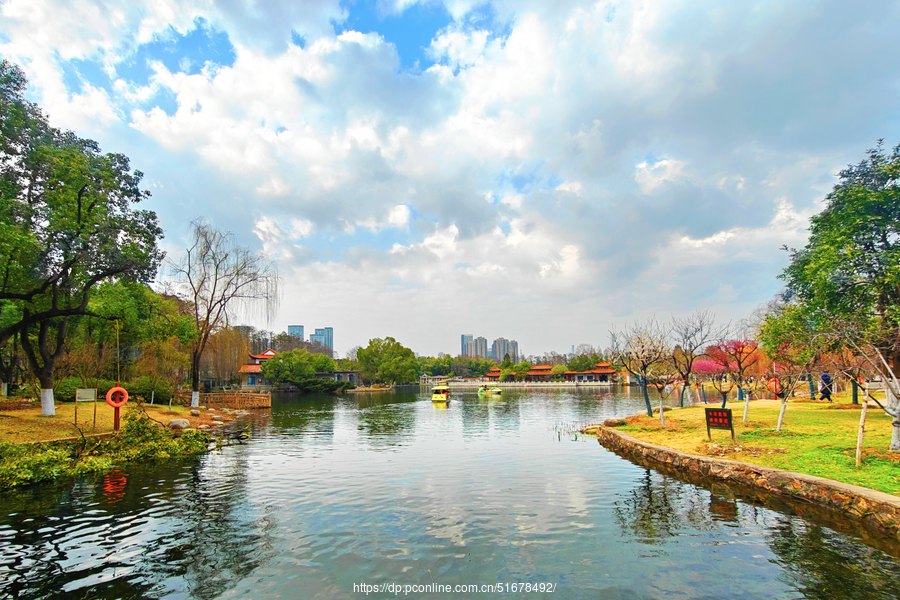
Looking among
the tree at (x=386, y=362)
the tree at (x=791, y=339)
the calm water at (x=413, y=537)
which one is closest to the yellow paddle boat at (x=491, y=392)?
the tree at (x=386, y=362)

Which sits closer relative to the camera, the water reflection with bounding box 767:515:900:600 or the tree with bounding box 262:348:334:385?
the water reflection with bounding box 767:515:900:600

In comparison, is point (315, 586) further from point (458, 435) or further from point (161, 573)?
point (458, 435)

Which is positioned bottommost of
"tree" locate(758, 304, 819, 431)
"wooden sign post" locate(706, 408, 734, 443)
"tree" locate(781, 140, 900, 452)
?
"wooden sign post" locate(706, 408, 734, 443)

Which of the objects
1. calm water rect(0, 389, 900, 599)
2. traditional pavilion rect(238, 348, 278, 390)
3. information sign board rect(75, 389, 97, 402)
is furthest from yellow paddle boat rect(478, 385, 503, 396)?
calm water rect(0, 389, 900, 599)

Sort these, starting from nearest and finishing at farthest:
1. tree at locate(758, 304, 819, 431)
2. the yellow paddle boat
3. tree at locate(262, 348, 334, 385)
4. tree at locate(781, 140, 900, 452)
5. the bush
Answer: the bush < tree at locate(781, 140, 900, 452) < tree at locate(758, 304, 819, 431) < the yellow paddle boat < tree at locate(262, 348, 334, 385)

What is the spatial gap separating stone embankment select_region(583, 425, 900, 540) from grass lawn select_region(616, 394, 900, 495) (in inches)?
21.7

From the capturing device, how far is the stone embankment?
8.95m

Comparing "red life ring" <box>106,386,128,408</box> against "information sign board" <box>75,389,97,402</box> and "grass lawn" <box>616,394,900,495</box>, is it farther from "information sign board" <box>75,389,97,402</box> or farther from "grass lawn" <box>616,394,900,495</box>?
"grass lawn" <box>616,394,900,495</box>

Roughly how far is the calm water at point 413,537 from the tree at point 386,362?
84311 millimetres

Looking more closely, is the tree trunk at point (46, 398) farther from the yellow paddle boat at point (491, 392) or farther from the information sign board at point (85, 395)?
the yellow paddle boat at point (491, 392)

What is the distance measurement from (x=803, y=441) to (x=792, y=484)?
5109 millimetres

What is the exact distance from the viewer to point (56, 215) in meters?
17.6

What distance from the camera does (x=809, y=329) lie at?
19.3 meters

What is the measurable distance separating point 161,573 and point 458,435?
1956 cm
